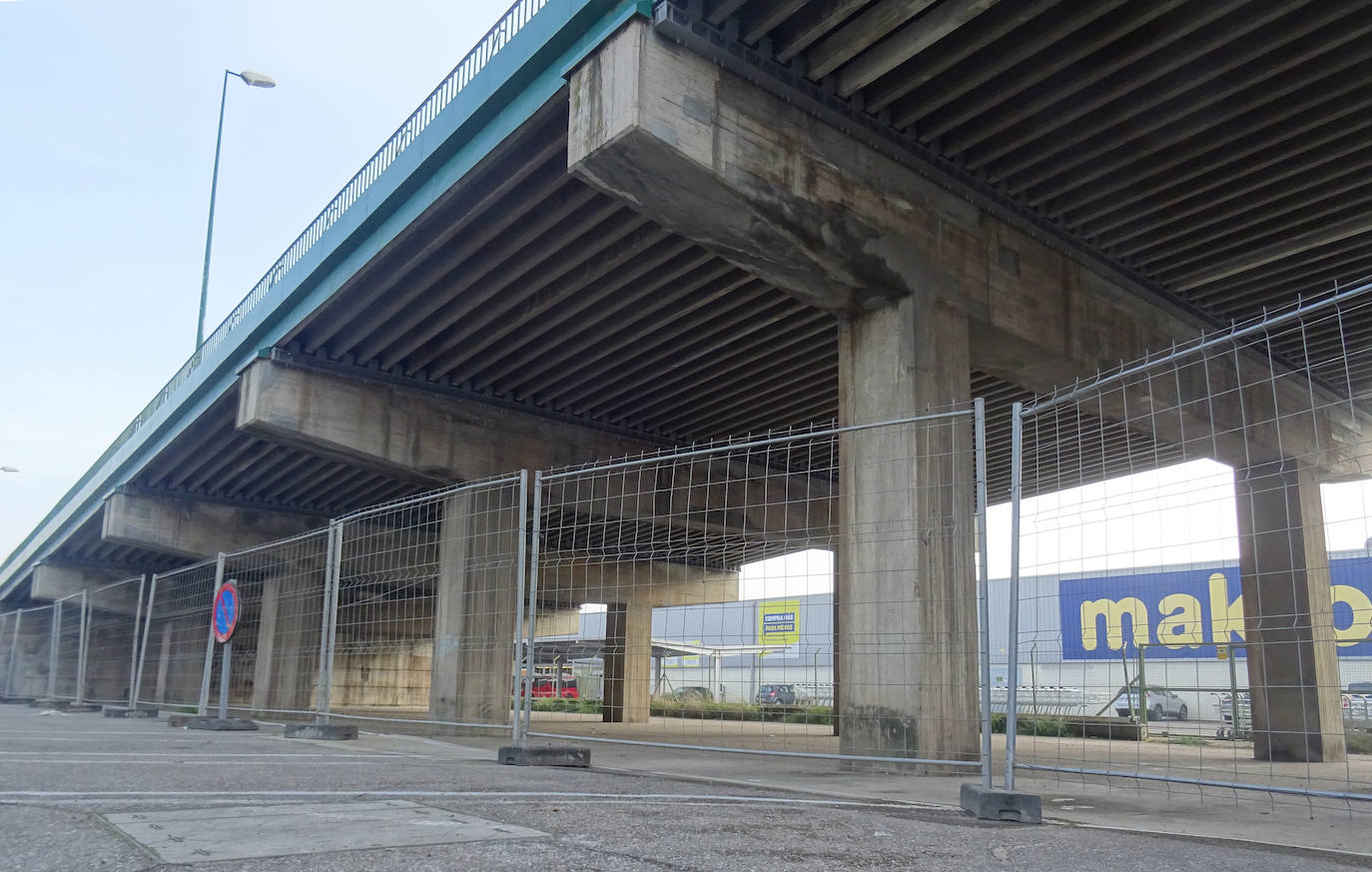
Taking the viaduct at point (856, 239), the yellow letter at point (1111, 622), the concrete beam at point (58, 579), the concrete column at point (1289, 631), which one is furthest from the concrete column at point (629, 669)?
the concrete beam at point (58, 579)

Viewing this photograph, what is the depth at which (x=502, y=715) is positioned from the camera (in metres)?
19.9

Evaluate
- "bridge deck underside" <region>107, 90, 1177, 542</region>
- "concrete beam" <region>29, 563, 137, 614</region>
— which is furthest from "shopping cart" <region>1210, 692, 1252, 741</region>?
"concrete beam" <region>29, 563, 137, 614</region>

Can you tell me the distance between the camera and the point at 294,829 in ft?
13.5

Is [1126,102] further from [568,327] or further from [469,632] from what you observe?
[469,632]

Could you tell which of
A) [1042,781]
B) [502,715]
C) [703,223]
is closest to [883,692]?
[1042,781]

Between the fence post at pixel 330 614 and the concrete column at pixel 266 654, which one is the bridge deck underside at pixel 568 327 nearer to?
the fence post at pixel 330 614

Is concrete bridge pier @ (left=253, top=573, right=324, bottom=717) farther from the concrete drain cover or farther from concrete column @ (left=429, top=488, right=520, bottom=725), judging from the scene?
the concrete drain cover

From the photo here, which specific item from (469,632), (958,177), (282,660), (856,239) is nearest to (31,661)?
(282,660)

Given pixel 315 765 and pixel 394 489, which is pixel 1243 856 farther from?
pixel 394 489

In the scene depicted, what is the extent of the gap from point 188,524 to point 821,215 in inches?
1005

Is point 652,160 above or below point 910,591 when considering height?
above

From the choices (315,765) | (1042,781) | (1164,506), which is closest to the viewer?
(1164,506)

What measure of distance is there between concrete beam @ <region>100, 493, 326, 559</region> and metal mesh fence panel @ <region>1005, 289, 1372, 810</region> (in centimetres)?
2228

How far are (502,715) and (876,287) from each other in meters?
12.4
